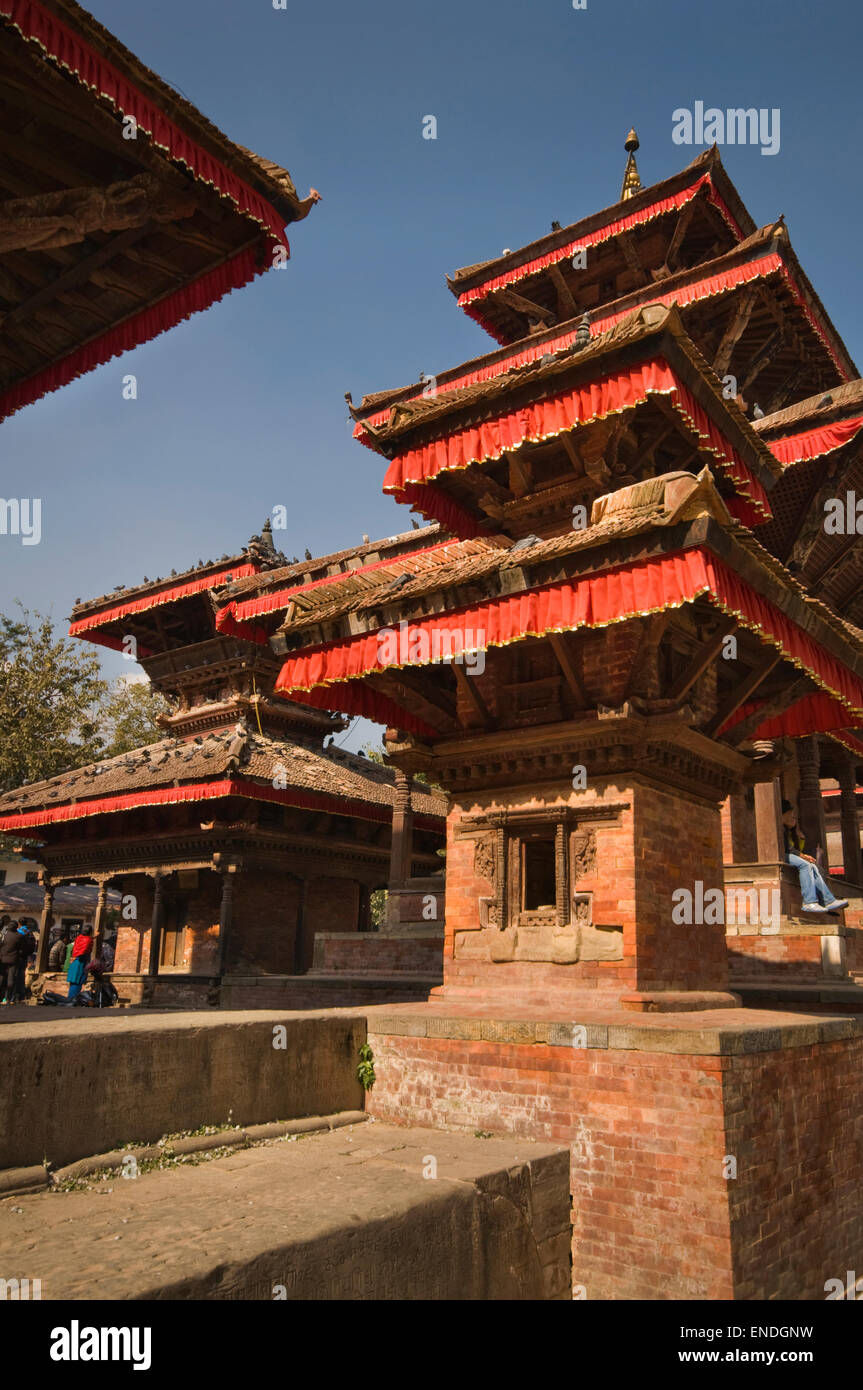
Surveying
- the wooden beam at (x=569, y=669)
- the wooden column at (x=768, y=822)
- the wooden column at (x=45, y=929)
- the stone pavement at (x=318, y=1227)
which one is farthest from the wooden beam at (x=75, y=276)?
the wooden column at (x=45, y=929)

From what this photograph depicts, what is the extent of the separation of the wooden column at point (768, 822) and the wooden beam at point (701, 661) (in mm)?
7102

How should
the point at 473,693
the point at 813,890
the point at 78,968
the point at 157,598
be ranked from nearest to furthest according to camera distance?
1. the point at 473,693
2. the point at 813,890
3. the point at 78,968
4. the point at 157,598

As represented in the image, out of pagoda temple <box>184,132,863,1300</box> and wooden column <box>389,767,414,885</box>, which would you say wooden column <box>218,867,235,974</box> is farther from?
pagoda temple <box>184,132,863,1300</box>

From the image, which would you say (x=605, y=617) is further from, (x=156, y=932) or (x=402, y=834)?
(x=156, y=932)

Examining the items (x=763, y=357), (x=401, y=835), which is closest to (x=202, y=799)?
(x=401, y=835)

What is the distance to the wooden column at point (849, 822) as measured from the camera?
20141mm

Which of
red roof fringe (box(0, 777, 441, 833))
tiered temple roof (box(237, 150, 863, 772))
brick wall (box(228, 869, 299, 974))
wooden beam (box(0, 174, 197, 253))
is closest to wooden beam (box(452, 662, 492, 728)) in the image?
tiered temple roof (box(237, 150, 863, 772))

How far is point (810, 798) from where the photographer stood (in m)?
17.7

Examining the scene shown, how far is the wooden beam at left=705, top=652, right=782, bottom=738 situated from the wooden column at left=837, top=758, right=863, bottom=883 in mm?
11901

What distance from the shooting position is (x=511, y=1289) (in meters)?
6.01

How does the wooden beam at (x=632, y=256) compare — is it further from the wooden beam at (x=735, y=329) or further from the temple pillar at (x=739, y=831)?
the temple pillar at (x=739, y=831)

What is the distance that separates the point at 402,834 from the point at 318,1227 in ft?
46.2

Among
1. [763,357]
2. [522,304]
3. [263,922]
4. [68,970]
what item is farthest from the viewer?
[263,922]

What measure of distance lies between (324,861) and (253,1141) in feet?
48.4
